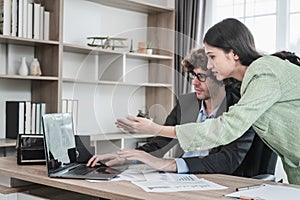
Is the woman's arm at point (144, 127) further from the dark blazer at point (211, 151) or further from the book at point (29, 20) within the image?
the book at point (29, 20)

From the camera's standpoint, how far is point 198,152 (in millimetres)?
2055

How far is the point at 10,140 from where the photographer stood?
11.4 feet

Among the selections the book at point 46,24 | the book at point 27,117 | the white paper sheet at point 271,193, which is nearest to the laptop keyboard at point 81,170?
the white paper sheet at point 271,193

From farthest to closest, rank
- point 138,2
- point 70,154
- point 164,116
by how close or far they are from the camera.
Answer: point 138,2 < point 164,116 < point 70,154

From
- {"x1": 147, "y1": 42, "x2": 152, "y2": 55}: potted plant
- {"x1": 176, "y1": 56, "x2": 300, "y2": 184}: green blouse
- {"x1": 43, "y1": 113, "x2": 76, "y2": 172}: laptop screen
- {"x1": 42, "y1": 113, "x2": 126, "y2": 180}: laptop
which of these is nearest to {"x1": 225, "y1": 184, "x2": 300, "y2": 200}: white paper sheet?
{"x1": 176, "y1": 56, "x2": 300, "y2": 184}: green blouse

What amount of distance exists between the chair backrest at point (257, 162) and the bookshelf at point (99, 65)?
482 mm

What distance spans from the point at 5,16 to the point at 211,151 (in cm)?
202

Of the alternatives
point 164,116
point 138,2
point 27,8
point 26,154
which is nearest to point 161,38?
point 164,116

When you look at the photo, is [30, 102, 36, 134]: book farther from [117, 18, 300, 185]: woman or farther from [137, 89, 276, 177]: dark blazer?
[117, 18, 300, 185]: woman

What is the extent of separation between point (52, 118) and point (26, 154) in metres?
0.29

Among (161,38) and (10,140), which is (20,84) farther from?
(161,38)

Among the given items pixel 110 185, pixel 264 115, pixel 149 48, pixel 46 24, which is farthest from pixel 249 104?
pixel 46 24

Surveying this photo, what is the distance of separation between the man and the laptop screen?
0.11 metres

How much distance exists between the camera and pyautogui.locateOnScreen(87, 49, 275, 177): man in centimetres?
191
